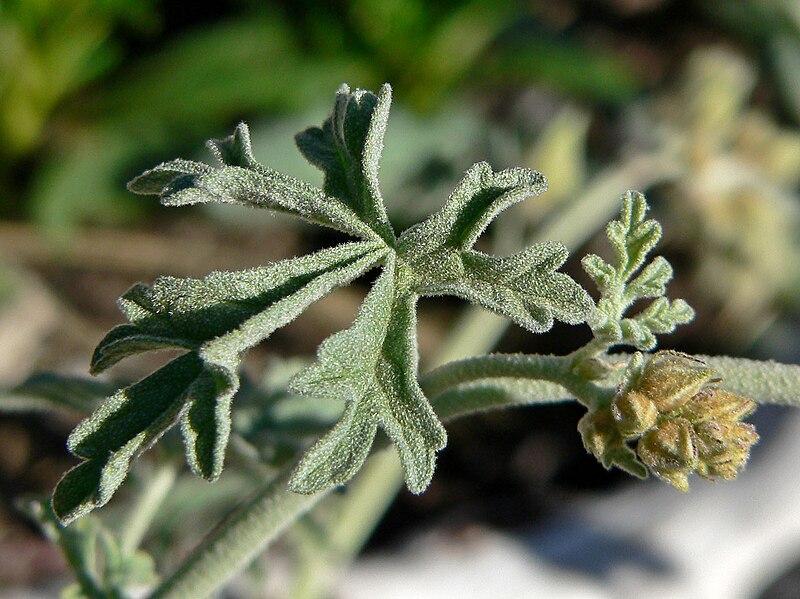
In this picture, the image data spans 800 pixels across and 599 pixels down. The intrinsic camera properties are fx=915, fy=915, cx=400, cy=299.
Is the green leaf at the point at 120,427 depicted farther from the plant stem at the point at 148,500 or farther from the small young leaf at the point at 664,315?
the plant stem at the point at 148,500

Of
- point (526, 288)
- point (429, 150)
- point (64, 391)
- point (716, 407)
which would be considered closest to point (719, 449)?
point (716, 407)

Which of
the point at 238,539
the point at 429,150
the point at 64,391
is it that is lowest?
the point at 429,150

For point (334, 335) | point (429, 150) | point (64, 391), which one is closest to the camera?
point (334, 335)

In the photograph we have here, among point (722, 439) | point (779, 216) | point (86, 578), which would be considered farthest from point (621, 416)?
point (779, 216)

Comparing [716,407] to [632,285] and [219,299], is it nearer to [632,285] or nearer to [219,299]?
[632,285]

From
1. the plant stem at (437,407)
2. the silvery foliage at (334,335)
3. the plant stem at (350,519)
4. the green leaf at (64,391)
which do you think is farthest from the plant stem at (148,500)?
the plant stem at (350,519)

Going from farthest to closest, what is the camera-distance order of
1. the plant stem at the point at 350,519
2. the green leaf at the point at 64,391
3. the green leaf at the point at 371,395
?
the plant stem at the point at 350,519 < the green leaf at the point at 64,391 < the green leaf at the point at 371,395

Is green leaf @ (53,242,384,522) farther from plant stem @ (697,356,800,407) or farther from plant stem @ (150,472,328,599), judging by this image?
plant stem @ (697,356,800,407)
